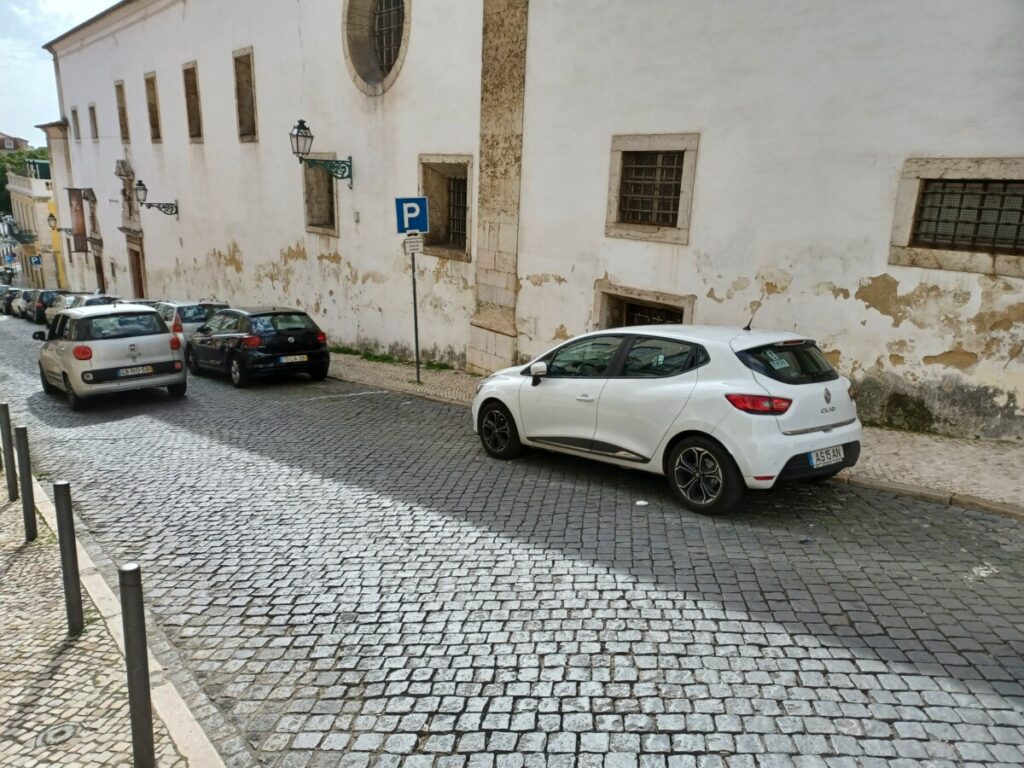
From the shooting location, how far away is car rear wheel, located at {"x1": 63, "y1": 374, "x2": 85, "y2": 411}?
10.6m

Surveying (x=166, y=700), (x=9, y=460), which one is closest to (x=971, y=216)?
(x=166, y=700)

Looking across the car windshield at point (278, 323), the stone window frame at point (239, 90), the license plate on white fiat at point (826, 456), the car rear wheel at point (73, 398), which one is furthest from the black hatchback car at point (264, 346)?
the license plate on white fiat at point (826, 456)

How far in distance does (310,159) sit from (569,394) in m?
11.5

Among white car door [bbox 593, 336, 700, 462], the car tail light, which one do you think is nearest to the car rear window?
the car tail light

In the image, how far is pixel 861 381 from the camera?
826 cm

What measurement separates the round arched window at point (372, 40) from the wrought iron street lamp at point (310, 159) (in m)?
1.59

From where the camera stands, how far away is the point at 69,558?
4.21m

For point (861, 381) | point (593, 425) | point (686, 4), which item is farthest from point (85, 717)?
point (686, 4)

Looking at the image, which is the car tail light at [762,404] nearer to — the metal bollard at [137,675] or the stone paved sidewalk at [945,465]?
the stone paved sidewalk at [945,465]

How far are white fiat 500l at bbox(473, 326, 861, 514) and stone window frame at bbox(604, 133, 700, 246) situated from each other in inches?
139

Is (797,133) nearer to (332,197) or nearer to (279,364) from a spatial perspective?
(279,364)

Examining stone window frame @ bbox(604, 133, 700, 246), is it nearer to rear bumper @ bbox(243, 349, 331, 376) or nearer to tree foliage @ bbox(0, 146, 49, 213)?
rear bumper @ bbox(243, 349, 331, 376)

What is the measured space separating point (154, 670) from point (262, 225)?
17409 millimetres

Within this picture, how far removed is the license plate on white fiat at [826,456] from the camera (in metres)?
5.52
